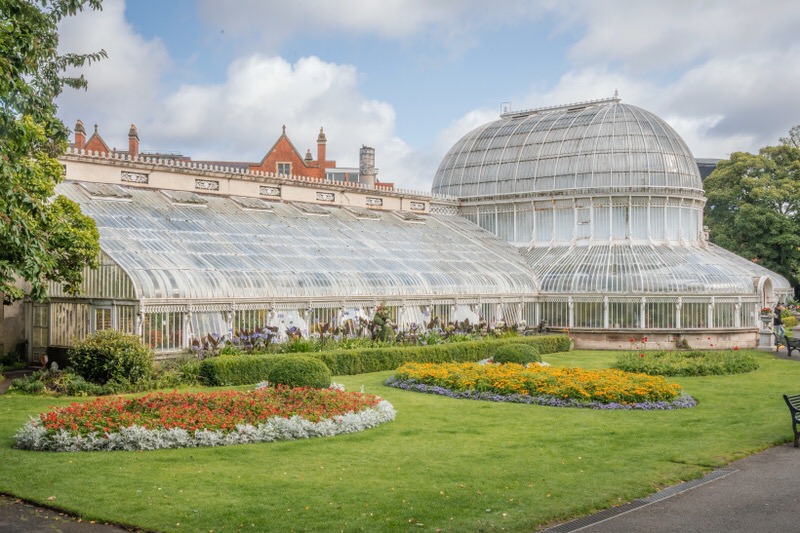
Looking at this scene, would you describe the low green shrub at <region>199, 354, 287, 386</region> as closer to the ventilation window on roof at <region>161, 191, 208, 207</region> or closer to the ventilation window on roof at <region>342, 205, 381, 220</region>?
the ventilation window on roof at <region>161, 191, 208, 207</region>

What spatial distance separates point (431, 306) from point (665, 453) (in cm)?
2058

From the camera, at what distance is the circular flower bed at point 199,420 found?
1509 centimetres

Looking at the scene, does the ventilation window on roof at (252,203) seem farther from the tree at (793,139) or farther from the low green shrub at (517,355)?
the tree at (793,139)

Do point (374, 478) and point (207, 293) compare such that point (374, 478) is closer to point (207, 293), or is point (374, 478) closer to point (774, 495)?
point (774, 495)

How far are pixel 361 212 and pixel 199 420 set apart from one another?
2586cm

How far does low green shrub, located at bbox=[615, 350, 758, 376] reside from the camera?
2827cm

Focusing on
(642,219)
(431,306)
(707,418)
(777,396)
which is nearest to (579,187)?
(642,219)

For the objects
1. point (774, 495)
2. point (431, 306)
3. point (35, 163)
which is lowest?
point (774, 495)

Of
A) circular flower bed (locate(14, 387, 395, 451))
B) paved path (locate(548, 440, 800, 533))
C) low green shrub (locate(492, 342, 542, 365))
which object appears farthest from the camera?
low green shrub (locate(492, 342, 542, 365))

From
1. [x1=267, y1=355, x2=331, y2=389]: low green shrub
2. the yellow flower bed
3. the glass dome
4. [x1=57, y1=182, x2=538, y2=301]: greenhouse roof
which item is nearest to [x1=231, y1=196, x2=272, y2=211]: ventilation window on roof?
[x1=57, y1=182, x2=538, y2=301]: greenhouse roof

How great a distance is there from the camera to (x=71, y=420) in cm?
1549

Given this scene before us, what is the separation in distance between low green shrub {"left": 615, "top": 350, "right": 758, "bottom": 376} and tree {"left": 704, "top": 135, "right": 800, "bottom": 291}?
30.2 meters

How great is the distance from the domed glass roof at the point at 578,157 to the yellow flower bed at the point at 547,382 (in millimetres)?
22867

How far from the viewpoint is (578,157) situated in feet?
154
